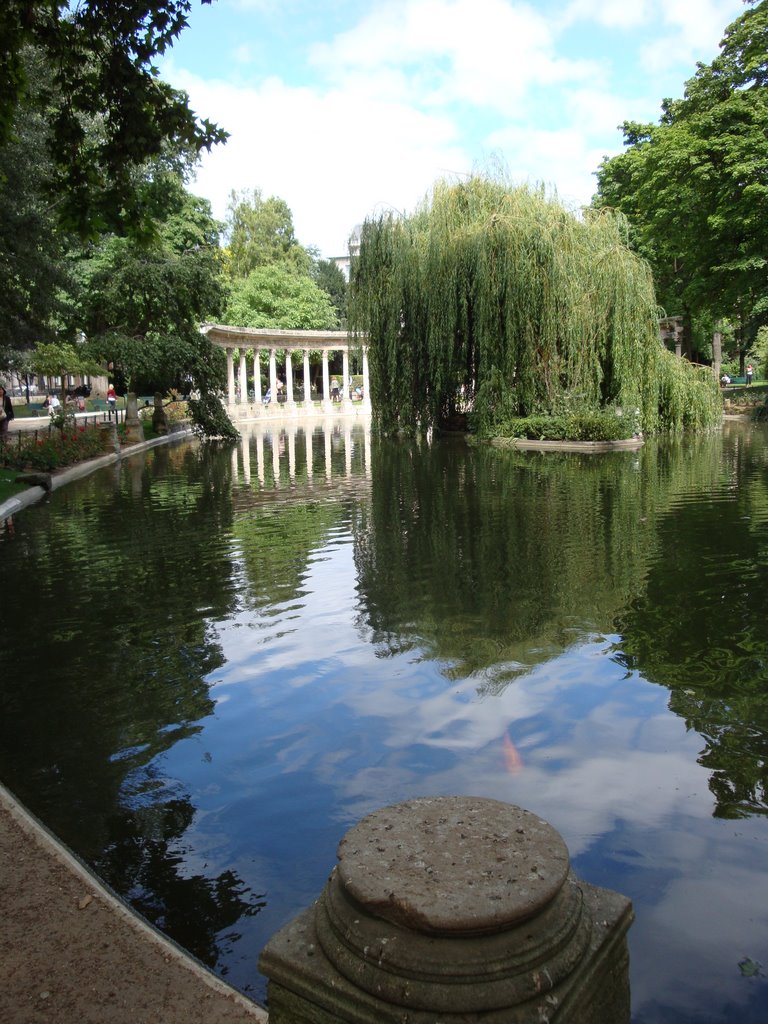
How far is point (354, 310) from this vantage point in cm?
3416

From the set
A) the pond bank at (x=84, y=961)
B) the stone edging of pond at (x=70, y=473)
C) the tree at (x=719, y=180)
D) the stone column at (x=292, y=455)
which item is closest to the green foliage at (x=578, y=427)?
the stone column at (x=292, y=455)

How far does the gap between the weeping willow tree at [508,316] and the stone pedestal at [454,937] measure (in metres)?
26.8

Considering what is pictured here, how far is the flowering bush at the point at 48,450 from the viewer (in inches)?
923

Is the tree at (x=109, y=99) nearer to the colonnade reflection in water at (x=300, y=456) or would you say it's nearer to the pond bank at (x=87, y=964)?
the pond bank at (x=87, y=964)

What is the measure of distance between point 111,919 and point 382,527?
448 inches

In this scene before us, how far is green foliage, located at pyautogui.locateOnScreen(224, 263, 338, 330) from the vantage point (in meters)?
→ 70.4

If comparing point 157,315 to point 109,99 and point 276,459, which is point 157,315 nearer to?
point 276,459

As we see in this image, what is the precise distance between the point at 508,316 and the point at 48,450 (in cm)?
1417

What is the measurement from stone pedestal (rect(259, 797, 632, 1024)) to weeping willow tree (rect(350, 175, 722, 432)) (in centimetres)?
2677

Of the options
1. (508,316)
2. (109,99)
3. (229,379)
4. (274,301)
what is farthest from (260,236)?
(109,99)

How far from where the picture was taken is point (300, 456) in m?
Result: 30.6

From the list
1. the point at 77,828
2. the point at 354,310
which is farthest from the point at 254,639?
the point at 354,310

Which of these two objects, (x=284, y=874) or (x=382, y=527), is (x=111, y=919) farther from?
(x=382, y=527)

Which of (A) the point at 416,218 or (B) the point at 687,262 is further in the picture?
(B) the point at 687,262
